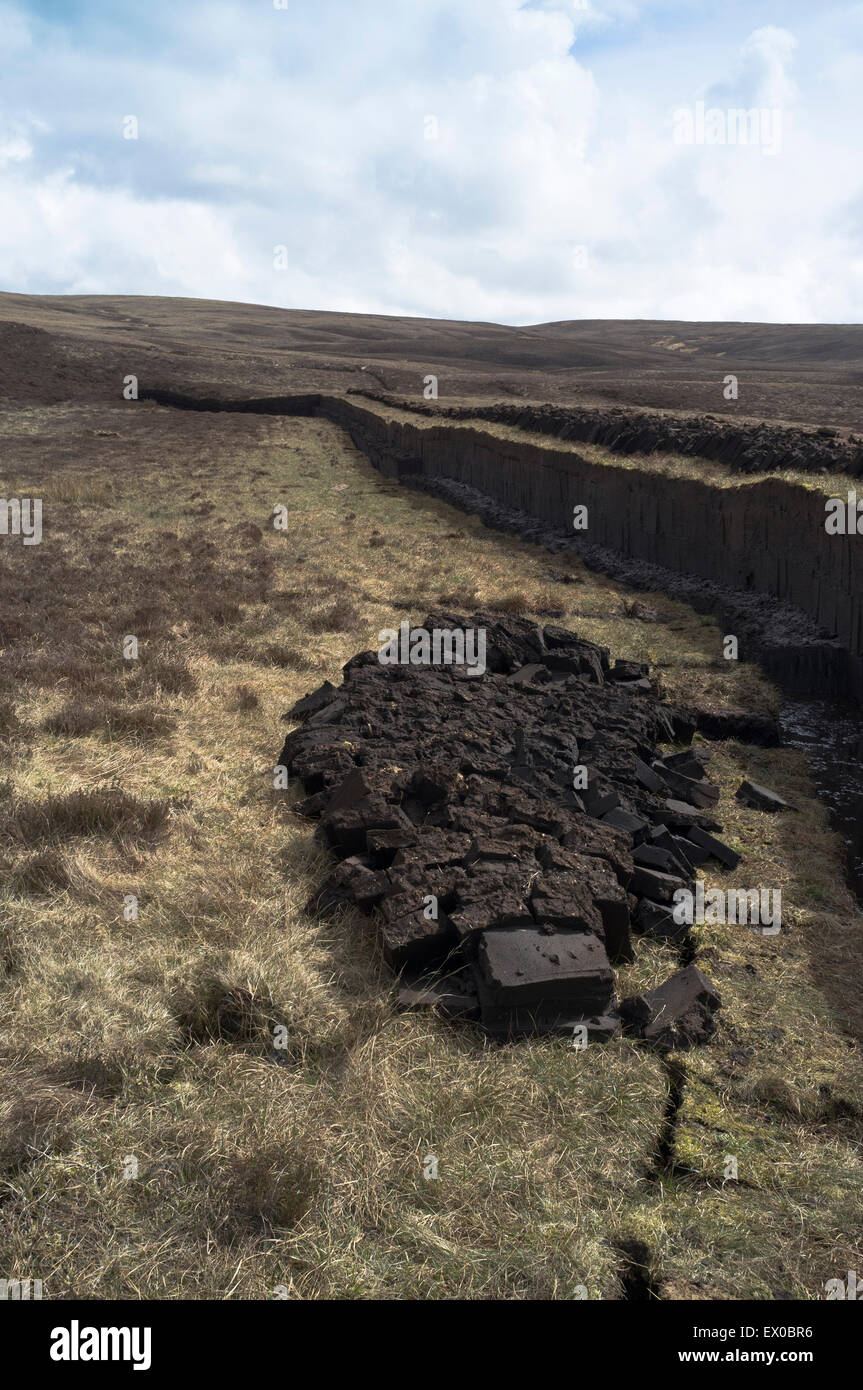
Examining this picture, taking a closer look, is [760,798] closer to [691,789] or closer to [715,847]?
[691,789]

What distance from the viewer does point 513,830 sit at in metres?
5.46

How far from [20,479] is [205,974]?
900 inches

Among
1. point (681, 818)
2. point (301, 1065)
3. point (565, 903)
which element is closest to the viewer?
point (301, 1065)

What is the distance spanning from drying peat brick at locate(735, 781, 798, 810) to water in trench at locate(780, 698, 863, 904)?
387 mm

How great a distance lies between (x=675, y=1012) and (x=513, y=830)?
4.73 feet

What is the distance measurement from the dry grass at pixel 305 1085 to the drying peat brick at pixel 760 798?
0.15 meters

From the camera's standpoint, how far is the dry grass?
120 inches

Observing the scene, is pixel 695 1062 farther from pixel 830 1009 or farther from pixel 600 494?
pixel 600 494

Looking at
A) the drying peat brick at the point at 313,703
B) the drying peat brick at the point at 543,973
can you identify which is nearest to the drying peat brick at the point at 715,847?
the drying peat brick at the point at 543,973

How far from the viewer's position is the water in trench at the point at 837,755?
6.69 meters

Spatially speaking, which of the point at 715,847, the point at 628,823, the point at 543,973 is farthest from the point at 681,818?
the point at 543,973

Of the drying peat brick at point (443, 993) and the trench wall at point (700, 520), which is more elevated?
the trench wall at point (700, 520)

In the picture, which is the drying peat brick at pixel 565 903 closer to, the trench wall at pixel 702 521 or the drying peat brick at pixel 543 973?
the drying peat brick at pixel 543 973
